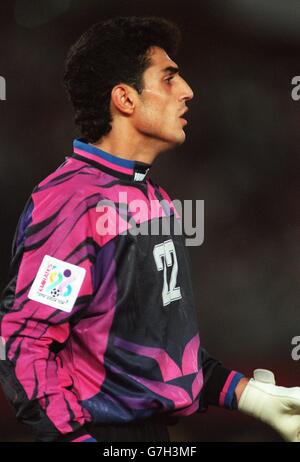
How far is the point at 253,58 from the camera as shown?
331 cm

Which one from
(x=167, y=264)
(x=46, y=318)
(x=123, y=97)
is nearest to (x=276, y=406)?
(x=167, y=264)

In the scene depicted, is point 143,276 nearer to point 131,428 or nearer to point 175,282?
point 175,282

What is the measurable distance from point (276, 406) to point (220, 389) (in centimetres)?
11

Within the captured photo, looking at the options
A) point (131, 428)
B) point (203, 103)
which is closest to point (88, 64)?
point (131, 428)

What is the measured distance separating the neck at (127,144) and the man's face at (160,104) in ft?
0.04

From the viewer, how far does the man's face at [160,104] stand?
1501 millimetres

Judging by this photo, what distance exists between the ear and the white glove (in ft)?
1.94

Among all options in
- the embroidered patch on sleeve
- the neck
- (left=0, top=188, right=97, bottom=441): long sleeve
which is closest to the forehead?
the neck

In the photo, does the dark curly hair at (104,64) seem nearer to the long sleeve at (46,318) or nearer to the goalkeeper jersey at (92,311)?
the goalkeeper jersey at (92,311)

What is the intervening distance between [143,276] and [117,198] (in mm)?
144

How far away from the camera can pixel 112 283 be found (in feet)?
4.47

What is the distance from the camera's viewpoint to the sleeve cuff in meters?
1.59

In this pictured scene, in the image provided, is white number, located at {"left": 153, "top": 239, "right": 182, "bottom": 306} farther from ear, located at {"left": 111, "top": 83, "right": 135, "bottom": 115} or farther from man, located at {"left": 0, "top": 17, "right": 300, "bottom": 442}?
ear, located at {"left": 111, "top": 83, "right": 135, "bottom": 115}

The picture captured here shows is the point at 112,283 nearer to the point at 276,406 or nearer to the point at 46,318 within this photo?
the point at 46,318
